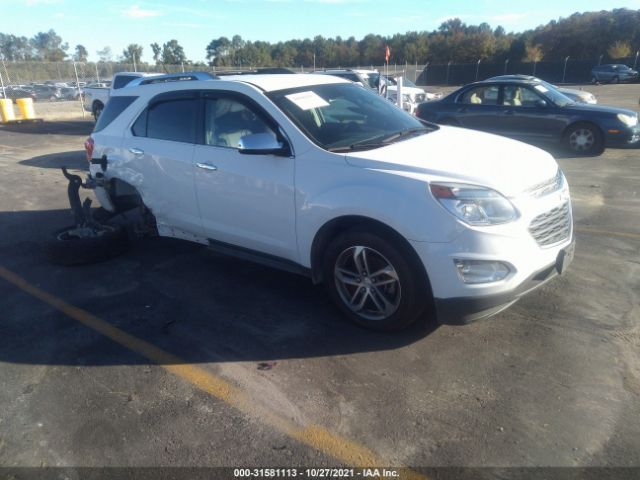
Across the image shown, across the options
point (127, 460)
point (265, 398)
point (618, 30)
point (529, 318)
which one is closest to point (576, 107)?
point (529, 318)

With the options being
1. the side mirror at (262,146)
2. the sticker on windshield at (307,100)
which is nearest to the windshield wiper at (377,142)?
the side mirror at (262,146)

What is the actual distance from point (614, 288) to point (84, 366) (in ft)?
14.5

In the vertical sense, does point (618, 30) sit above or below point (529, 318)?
above

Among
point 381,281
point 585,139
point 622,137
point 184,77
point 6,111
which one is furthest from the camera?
point 6,111

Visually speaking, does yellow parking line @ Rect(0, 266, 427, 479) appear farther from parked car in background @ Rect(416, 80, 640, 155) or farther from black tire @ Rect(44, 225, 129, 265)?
parked car in background @ Rect(416, 80, 640, 155)

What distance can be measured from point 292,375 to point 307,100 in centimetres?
229

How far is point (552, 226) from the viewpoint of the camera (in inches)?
138

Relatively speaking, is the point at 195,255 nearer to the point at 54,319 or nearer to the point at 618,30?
the point at 54,319

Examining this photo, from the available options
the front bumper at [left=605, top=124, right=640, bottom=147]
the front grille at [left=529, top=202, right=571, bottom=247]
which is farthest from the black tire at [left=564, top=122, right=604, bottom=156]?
the front grille at [left=529, top=202, right=571, bottom=247]

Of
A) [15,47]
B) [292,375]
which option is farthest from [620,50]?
[15,47]

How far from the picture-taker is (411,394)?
3.11 m

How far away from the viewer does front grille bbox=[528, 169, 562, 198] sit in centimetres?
343

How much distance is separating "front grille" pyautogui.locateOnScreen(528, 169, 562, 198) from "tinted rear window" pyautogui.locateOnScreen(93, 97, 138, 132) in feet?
13.7

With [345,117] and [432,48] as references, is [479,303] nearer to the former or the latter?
[345,117]
